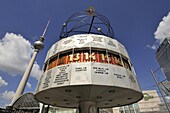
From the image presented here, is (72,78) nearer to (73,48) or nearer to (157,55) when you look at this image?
(73,48)

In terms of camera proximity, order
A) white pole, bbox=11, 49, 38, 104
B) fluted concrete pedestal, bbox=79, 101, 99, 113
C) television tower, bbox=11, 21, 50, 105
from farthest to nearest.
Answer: television tower, bbox=11, 21, 50, 105, white pole, bbox=11, 49, 38, 104, fluted concrete pedestal, bbox=79, 101, 99, 113

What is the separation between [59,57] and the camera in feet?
48.7

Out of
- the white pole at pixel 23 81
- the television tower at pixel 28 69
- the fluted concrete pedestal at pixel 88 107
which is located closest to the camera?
the fluted concrete pedestal at pixel 88 107

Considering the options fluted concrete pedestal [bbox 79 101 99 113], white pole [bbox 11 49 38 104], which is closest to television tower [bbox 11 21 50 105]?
white pole [bbox 11 49 38 104]

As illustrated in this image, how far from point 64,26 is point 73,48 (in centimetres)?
801

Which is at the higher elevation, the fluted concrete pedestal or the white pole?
the white pole

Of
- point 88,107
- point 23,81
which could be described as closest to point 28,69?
point 23,81

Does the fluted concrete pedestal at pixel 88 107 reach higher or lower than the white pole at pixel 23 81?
lower

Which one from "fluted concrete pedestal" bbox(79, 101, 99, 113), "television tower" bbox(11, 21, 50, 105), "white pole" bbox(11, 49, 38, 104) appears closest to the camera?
"fluted concrete pedestal" bbox(79, 101, 99, 113)

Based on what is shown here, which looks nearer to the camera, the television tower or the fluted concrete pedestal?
the fluted concrete pedestal

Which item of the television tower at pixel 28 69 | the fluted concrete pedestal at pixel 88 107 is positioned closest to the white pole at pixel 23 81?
the television tower at pixel 28 69

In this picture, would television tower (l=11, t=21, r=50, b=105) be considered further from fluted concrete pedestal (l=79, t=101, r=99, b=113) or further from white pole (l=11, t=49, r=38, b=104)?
fluted concrete pedestal (l=79, t=101, r=99, b=113)

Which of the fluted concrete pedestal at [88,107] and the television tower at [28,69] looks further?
the television tower at [28,69]

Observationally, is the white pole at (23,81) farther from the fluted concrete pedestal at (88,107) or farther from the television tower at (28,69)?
the fluted concrete pedestal at (88,107)
